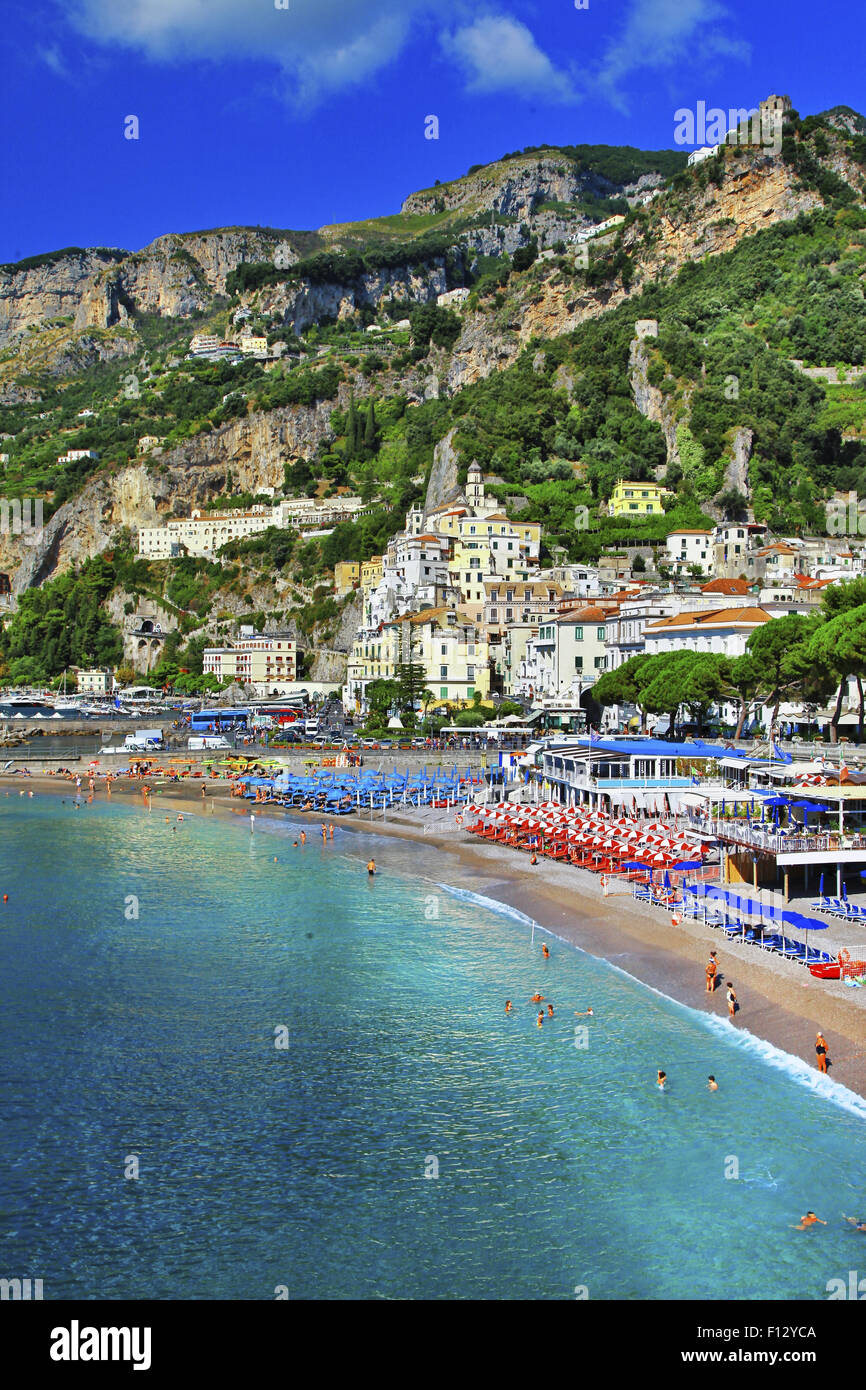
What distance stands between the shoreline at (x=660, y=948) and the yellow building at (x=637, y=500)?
55149 millimetres

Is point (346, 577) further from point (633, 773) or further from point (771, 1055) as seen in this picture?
point (771, 1055)

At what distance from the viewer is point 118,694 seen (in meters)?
123

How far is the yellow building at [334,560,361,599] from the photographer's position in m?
111

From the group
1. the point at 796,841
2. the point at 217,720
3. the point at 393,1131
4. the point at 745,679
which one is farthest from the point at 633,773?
the point at 217,720

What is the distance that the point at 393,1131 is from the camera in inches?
768

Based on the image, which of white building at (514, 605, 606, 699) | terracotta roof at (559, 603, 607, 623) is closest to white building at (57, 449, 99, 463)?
terracotta roof at (559, 603, 607, 623)

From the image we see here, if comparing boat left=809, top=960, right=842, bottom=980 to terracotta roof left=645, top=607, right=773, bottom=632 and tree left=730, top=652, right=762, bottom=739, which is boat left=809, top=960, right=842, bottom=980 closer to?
tree left=730, top=652, right=762, bottom=739

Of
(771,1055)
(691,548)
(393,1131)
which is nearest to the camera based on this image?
(393,1131)

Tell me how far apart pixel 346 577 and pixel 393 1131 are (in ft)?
312

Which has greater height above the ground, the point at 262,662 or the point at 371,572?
the point at 371,572

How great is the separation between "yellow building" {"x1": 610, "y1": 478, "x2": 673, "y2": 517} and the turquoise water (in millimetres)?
73094

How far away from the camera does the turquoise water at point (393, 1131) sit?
1558 cm

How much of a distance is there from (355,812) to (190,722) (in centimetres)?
4184
